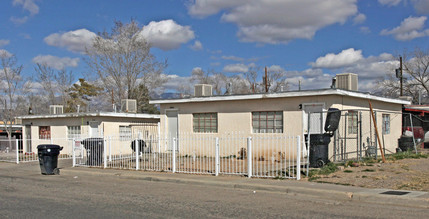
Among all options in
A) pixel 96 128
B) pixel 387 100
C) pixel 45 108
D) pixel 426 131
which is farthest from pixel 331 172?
pixel 45 108

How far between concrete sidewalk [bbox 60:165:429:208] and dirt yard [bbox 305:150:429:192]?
1.99 feet

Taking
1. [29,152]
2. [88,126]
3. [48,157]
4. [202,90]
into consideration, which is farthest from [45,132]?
[202,90]

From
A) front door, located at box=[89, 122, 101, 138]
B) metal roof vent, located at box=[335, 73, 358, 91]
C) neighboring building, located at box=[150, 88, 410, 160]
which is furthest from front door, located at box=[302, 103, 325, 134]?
front door, located at box=[89, 122, 101, 138]

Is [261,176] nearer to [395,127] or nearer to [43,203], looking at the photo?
[43,203]

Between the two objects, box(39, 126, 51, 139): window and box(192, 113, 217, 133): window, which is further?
box(39, 126, 51, 139): window

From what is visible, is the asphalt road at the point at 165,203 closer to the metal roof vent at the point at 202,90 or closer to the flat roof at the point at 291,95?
the flat roof at the point at 291,95

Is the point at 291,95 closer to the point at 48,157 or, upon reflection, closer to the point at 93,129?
the point at 48,157

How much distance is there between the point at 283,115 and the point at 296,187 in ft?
25.1

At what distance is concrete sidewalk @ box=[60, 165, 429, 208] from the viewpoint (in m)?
8.94

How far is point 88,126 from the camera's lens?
24.3 metres

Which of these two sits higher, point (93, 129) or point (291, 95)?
point (291, 95)

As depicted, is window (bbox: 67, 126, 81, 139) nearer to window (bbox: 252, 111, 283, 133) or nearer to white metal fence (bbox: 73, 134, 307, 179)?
white metal fence (bbox: 73, 134, 307, 179)

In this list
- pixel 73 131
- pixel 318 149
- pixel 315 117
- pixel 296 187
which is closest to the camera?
pixel 296 187

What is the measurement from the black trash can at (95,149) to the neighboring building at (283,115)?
16.4 feet
